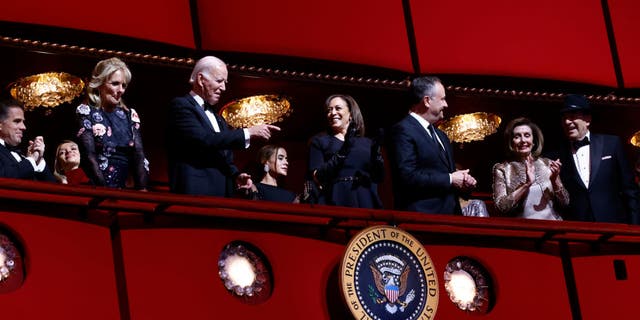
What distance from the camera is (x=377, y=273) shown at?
5746 mm

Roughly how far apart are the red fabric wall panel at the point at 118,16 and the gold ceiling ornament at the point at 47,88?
568mm

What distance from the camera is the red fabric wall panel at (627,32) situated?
9578mm

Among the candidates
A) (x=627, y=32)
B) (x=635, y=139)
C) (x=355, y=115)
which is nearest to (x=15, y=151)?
(x=355, y=115)

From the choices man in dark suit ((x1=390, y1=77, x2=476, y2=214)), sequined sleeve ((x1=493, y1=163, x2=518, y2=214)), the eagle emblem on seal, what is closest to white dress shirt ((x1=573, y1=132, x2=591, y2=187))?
sequined sleeve ((x1=493, y1=163, x2=518, y2=214))

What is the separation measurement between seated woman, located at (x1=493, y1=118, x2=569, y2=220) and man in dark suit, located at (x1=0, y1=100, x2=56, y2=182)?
8.00 feet

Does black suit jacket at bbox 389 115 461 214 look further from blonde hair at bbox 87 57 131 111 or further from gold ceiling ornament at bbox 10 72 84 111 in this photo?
gold ceiling ornament at bbox 10 72 84 111

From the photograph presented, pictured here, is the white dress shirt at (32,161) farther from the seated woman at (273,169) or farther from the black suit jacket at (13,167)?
the seated woman at (273,169)

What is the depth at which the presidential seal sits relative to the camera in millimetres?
5625

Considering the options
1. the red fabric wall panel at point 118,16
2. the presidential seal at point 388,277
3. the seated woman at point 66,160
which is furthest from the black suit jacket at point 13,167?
the red fabric wall panel at point 118,16

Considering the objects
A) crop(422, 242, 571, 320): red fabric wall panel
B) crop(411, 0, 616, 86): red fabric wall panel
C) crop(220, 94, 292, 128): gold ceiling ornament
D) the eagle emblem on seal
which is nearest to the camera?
the eagle emblem on seal

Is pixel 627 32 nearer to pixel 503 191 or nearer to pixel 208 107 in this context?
pixel 503 191

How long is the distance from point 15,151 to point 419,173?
6.58ft

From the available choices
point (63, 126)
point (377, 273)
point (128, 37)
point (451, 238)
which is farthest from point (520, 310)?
point (63, 126)

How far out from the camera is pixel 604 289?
6438mm
